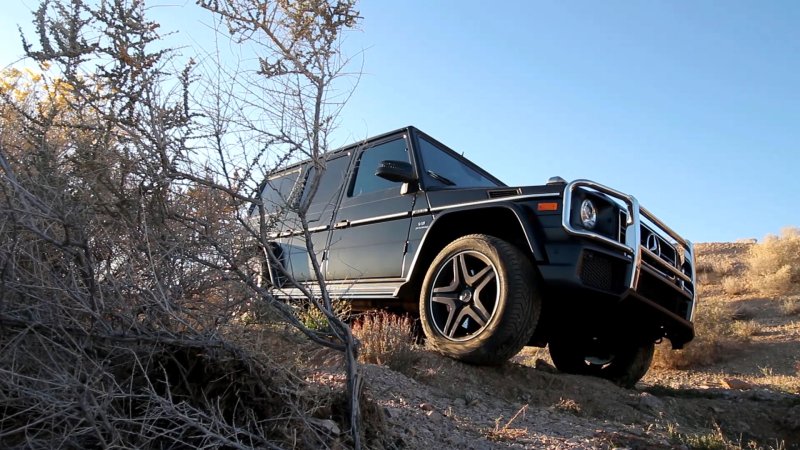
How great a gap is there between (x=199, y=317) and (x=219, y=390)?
29 centimetres

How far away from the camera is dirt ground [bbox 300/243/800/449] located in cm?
298

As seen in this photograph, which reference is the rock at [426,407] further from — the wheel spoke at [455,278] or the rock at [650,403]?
the rock at [650,403]

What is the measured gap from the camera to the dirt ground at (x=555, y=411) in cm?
298

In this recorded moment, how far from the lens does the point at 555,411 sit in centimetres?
379

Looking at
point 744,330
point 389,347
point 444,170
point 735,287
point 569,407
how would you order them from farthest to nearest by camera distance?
point 735,287 → point 744,330 → point 444,170 → point 389,347 → point 569,407

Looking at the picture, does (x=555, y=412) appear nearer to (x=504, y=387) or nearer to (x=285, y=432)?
(x=504, y=387)

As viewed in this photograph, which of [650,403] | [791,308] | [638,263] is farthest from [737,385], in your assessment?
[791,308]

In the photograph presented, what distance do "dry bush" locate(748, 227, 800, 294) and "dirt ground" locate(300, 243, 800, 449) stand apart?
1060 cm

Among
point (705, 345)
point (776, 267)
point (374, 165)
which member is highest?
point (374, 165)

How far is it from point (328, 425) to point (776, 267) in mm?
17717

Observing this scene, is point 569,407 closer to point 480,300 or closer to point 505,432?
point 480,300

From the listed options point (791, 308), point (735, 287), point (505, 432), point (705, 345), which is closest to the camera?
point (505, 432)

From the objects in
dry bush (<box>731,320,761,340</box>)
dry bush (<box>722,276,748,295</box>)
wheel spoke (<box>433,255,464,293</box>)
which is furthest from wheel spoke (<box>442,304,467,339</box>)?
dry bush (<box>722,276,748,295</box>)

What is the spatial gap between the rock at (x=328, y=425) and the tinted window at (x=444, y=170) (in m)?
3.13
